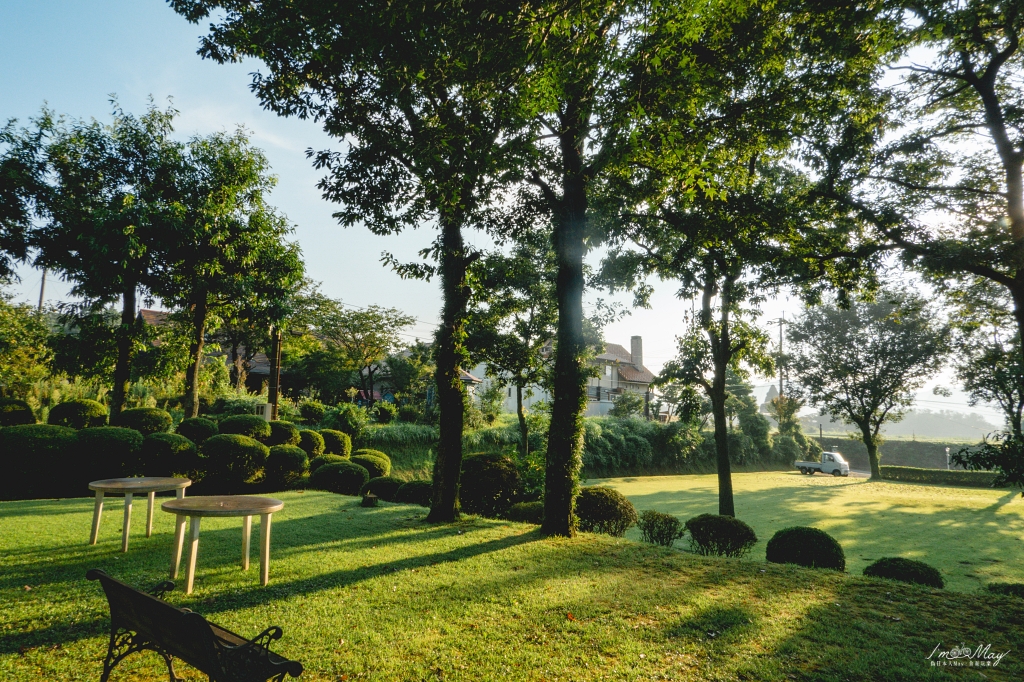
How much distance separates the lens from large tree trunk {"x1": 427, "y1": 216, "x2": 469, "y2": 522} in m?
11.1

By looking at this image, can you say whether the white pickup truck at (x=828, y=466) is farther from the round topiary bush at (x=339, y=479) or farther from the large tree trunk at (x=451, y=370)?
the large tree trunk at (x=451, y=370)

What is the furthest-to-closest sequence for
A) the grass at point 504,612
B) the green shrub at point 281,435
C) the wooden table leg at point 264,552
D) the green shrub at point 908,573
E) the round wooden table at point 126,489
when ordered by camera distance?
1. the green shrub at point 281,435
2. the green shrub at point 908,573
3. the round wooden table at point 126,489
4. the wooden table leg at point 264,552
5. the grass at point 504,612

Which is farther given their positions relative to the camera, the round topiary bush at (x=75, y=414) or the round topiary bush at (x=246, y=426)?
the round topiary bush at (x=246, y=426)

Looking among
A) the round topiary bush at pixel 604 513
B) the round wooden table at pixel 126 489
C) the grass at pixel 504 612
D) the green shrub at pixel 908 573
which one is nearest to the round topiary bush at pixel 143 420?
the grass at pixel 504 612

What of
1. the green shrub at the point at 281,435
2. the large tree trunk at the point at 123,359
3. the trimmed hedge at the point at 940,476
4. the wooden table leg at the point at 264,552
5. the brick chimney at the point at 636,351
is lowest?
the trimmed hedge at the point at 940,476

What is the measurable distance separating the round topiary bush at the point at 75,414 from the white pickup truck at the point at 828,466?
45814mm

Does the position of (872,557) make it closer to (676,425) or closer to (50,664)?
(50,664)

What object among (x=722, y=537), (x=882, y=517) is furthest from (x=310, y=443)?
(x=882, y=517)

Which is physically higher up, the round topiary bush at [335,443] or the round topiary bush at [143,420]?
the round topiary bush at [143,420]

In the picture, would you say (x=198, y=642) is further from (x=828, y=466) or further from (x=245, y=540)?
(x=828, y=466)

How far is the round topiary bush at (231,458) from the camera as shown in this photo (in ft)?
49.1

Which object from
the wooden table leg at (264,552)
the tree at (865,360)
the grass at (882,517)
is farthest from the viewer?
the tree at (865,360)

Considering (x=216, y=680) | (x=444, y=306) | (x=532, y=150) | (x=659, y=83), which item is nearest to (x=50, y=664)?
(x=216, y=680)

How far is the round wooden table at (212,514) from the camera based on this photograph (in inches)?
223
